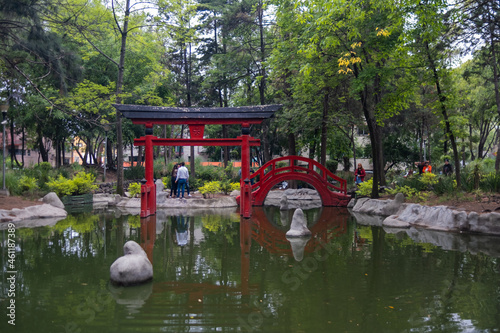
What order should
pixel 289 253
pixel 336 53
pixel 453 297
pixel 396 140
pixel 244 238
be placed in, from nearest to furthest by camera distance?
pixel 453 297
pixel 289 253
pixel 244 238
pixel 336 53
pixel 396 140

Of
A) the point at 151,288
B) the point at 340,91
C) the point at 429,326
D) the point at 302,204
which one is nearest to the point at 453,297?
the point at 429,326

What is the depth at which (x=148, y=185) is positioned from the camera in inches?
596

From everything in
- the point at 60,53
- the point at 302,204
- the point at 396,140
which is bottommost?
the point at 302,204

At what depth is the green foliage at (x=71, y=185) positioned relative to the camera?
18.3 metres

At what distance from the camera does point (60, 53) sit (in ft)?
43.9

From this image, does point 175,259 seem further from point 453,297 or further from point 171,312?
point 453,297

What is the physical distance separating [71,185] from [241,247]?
11772 millimetres

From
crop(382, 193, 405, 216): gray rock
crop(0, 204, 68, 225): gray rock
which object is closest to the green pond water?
crop(0, 204, 68, 225): gray rock

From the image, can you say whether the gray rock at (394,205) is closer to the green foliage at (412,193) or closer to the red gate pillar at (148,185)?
the green foliage at (412,193)

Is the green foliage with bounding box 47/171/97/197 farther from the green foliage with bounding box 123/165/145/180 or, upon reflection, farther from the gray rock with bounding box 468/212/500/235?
the gray rock with bounding box 468/212/500/235

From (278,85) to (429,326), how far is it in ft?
62.0

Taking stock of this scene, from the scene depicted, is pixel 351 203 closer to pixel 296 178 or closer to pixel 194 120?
pixel 296 178

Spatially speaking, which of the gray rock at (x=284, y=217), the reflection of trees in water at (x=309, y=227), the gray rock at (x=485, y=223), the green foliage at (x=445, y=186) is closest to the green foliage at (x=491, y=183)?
the green foliage at (x=445, y=186)

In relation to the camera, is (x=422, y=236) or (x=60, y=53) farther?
(x=60, y=53)
